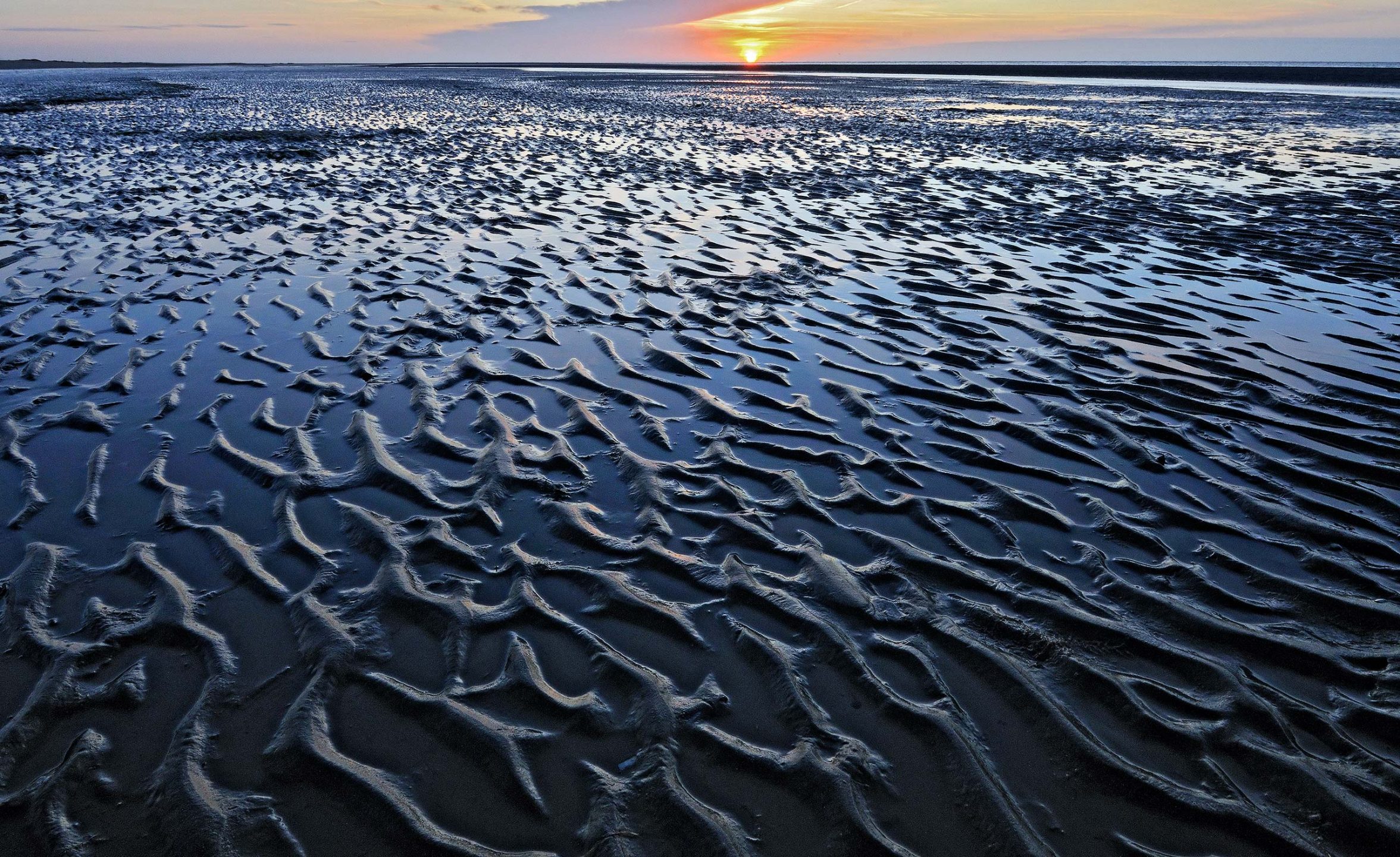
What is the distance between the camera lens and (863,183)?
1934 cm

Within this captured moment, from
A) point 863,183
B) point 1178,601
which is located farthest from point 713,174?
point 1178,601

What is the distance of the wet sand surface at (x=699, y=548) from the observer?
10.8 feet

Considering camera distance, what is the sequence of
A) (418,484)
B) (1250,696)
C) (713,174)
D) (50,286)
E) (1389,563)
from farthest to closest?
(713,174) → (50,286) → (418,484) → (1389,563) → (1250,696)

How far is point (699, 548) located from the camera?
4.98 meters

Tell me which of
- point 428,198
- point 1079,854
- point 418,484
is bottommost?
point 1079,854

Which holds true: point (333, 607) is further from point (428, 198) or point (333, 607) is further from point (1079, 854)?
point (428, 198)

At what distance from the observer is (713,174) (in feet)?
68.1

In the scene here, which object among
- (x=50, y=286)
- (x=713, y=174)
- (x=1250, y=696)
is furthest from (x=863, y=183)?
(x=1250, y=696)

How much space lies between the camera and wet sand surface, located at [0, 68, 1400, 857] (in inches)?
129

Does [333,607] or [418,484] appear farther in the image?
[418,484]

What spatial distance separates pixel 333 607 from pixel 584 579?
4.52 feet

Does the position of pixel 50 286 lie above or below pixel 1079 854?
above

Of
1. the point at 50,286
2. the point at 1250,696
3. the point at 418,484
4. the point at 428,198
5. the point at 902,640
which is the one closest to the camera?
the point at 1250,696

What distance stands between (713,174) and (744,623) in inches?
715
